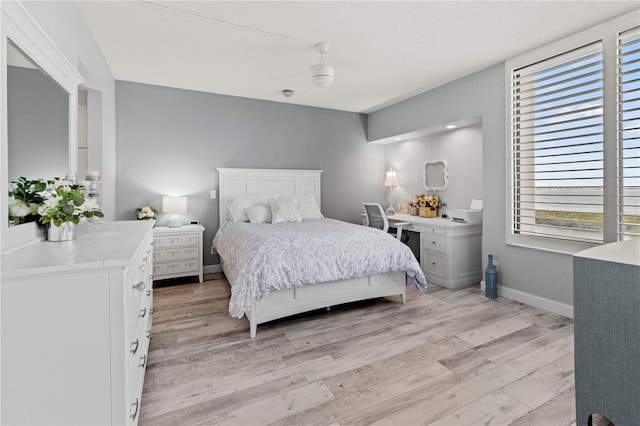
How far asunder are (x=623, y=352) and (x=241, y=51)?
356 centimetres

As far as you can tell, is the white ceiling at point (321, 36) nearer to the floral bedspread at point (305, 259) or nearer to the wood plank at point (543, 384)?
the floral bedspread at point (305, 259)

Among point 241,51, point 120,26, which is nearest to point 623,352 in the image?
point 241,51

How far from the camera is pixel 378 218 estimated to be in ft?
14.8

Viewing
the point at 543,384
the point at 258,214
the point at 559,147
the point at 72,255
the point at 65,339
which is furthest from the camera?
the point at 258,214

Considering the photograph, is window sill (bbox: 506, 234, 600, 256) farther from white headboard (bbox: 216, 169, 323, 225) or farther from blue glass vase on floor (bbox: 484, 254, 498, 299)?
white headboard (bbox: 216, 169, 323, 225)

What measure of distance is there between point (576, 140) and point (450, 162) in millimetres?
1852

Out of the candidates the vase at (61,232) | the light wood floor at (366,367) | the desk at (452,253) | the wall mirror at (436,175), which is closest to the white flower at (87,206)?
the vase at (61,232)

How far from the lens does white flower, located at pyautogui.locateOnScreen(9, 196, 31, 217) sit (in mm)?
1395

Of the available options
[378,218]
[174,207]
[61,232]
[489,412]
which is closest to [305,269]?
[489,412]

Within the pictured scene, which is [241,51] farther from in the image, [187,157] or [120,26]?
[187,157]

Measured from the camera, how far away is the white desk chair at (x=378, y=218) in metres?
4.36

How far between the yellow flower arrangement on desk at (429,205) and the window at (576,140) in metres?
1.42

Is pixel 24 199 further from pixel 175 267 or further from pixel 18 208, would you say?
pixel 175 267

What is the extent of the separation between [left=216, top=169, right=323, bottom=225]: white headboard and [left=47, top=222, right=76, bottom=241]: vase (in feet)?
9.85
